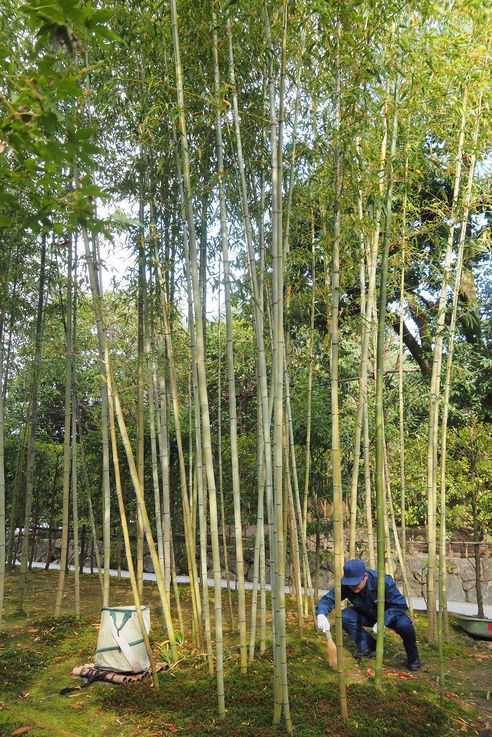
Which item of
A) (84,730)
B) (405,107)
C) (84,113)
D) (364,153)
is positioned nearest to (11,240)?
(84,113)

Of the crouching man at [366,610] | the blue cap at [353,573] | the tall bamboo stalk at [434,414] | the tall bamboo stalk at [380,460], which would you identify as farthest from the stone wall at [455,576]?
the tall bamboo stalk at [380,460]

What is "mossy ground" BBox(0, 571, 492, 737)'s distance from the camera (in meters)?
2.57

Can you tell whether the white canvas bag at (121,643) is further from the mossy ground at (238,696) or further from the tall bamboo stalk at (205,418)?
the tall bamboo stalk at (205,418)

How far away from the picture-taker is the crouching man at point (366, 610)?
3.48 metres

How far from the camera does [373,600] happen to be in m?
Answer: 3.68

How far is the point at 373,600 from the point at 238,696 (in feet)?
3.91

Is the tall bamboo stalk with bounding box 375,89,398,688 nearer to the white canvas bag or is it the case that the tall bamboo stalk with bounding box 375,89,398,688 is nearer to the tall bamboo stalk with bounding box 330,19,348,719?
the tall bamboo stalk with bounding box 330,19,348,719

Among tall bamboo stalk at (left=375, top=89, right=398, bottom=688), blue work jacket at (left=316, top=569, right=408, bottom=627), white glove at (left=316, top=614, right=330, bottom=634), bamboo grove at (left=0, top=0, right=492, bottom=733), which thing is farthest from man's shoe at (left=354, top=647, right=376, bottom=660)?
tall bamboo stalk at (left=375, top=89, right=398, bottom=688)

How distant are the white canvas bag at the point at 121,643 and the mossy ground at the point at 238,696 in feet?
0.39

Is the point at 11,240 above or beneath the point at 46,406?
above

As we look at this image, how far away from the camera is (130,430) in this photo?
24.0 feet

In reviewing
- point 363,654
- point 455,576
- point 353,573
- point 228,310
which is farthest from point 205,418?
point 455,576

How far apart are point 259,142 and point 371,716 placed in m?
3.29

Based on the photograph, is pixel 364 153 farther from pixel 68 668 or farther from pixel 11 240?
pixel 68 668
